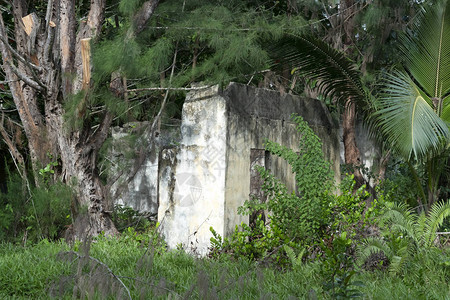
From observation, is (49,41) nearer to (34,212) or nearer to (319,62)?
(34,212)

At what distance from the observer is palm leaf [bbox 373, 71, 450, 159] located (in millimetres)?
6418

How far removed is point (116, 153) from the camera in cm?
886

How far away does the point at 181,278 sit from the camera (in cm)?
454

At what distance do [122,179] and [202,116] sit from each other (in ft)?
9.18

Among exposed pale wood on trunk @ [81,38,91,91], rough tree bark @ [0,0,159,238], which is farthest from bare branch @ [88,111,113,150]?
exposed pale wood on trunk @ [81,38,91,91]

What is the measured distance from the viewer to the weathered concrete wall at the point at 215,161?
6293 millimetres

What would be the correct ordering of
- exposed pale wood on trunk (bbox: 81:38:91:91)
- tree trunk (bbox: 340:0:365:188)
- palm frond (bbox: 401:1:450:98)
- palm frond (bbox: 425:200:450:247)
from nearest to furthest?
palm frond (bbox: 425:200:450:247) → exposed pale wood on trunk (bbox: 81:38:91:91) → palm frond (bbox: 401:1:450:98) → tree trunk (bbox: 340:0:365:188)

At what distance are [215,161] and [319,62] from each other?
90.1 inches

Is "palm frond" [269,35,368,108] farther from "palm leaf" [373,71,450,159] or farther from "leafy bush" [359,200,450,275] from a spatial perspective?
"leafy bush" [359,200,450,275]

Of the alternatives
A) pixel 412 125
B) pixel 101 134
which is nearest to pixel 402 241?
pixel 412 125

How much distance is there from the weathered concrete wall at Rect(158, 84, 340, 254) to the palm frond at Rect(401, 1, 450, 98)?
2.22 metres

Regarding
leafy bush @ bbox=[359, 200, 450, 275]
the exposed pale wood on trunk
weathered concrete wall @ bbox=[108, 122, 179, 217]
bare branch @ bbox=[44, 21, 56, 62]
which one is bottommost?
leafy bush @ bbox=[359, 200, 450, 275]

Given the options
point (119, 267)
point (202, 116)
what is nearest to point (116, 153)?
point (202, 116)

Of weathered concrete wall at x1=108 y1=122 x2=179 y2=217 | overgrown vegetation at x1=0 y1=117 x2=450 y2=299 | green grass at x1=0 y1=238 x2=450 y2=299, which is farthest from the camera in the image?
weathered concrete wall at x1=108 y1=122 x2=179 y2=217
